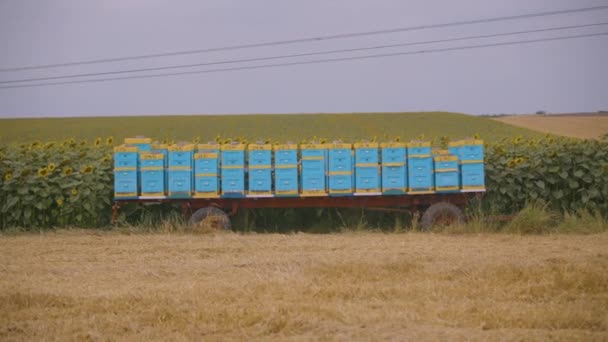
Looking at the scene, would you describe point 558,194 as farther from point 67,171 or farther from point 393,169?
point 67,171

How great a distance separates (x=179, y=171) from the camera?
43.4 ft

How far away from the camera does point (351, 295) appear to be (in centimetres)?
762

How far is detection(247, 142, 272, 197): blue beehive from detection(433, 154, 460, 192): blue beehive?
3.31 meters

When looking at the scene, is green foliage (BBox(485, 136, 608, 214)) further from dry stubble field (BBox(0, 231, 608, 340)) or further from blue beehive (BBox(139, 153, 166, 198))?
blue beehive (BBox(139, 153, 166, 198))

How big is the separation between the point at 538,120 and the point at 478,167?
Answer: 40.5 metres

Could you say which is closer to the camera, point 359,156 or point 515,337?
point 515,337

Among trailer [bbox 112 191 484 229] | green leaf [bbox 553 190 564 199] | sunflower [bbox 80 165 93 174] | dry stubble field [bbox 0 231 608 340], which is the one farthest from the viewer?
green leaf [bbox 553 190 564 199]

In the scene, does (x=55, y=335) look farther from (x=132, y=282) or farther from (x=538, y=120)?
(x=538, y=120)

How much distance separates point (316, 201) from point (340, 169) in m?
0.81

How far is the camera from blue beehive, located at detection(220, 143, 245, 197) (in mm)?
13258

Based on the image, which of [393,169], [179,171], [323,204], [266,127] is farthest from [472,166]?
[266,127]

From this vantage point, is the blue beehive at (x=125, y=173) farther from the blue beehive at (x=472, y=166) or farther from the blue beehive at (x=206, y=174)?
the blue beehive at (x=472, y=166)

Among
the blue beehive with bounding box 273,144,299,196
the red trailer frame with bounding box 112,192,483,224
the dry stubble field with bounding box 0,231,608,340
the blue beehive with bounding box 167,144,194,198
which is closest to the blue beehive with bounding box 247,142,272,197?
the blue beehive with bounding box 273,144,299,196

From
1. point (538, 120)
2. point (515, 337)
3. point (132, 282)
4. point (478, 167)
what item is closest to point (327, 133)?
point (538, 120)
